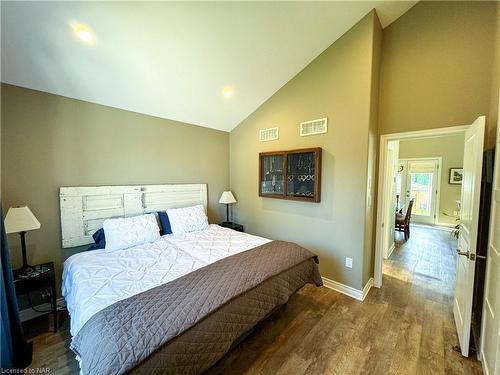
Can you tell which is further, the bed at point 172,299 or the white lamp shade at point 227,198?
the white lamp shade at point 227,198

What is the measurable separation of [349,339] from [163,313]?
169cm

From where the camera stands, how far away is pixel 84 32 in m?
1.82

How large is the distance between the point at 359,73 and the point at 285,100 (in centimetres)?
104

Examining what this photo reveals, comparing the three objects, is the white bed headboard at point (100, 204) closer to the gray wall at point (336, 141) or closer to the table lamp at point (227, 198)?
the table lamp at point (227, 198)

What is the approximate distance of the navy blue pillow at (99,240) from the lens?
238 centimetres

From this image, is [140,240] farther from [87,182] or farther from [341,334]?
[341,334]

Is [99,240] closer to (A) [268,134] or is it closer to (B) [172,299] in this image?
(B) [172,299]

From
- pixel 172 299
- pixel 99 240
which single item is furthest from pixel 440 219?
pixel 99 240

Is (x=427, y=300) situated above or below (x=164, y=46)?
below

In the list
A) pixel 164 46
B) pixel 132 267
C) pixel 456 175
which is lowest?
pixel 132 267

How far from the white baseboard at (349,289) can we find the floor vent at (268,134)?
7.25 ft

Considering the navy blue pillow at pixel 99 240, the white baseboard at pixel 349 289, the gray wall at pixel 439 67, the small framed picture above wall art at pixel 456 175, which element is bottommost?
the white baseboard at pixel 349 289

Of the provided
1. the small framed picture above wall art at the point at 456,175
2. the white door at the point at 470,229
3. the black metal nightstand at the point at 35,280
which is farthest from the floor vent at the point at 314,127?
the small framed picture above wall art at the point at 456,175

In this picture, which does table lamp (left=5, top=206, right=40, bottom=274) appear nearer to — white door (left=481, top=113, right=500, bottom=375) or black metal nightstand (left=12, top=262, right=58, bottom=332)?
black metal nightstand (left=12, top=262, right=58, bottom=332)
